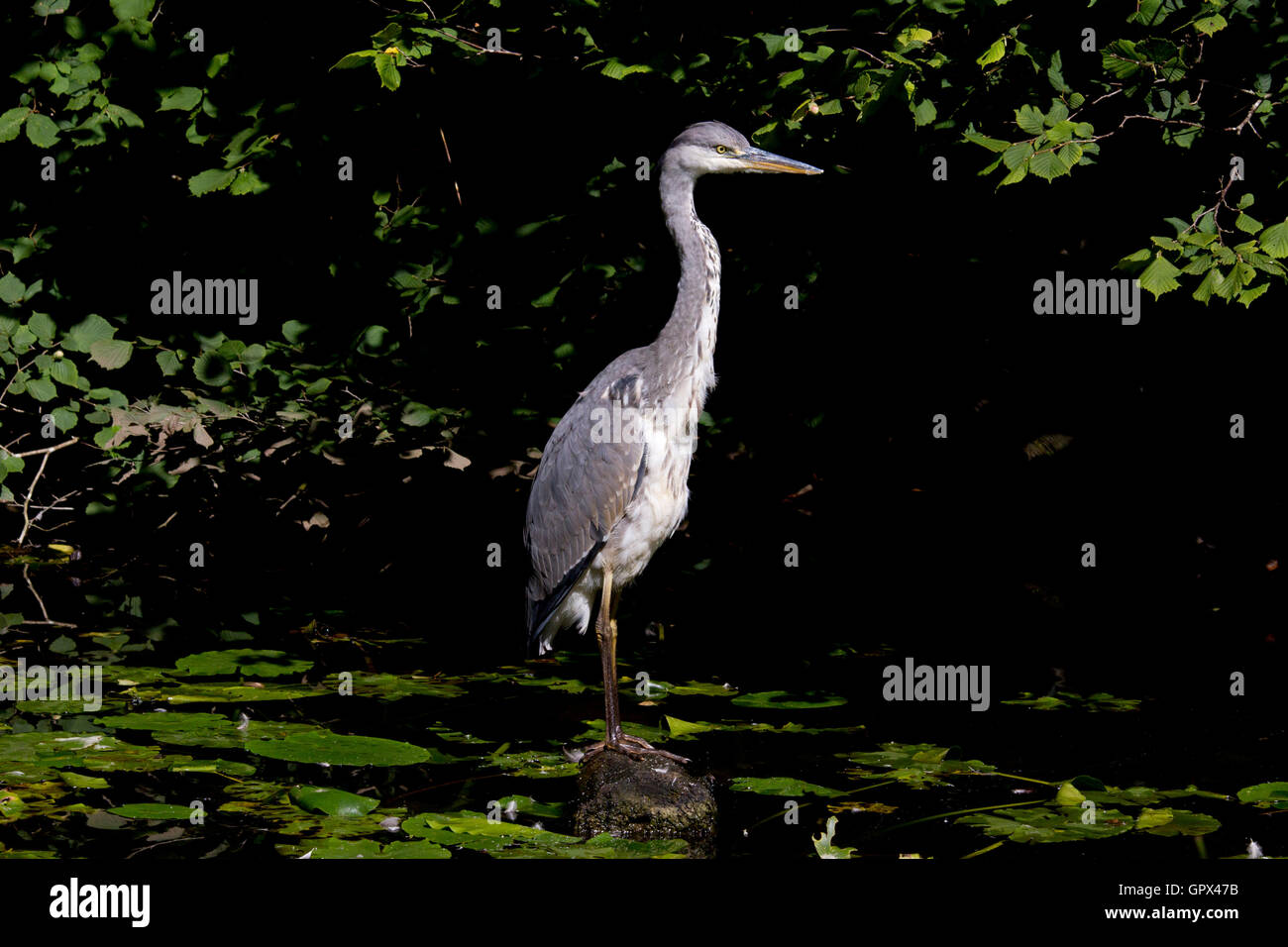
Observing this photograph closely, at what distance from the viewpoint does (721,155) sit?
5.75 m

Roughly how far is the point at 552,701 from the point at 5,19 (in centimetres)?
515

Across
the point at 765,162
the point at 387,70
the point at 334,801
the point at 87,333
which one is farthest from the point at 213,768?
the point at 87,333

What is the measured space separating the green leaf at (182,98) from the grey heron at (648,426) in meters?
3.04

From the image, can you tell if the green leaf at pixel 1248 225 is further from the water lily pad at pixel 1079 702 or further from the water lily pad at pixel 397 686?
the water lily pad at pixel 397 686

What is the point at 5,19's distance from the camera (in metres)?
7.77

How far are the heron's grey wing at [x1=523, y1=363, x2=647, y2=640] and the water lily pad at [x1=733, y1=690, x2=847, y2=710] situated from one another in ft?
3.16

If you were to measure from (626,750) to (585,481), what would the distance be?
1236 millimetres

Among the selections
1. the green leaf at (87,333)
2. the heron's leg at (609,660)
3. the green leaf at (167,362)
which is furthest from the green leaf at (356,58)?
the green leaf at (87,333)

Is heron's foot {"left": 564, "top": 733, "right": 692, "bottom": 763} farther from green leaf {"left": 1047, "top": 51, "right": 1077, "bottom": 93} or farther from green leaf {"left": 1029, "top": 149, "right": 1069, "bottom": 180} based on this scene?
green leaf {"left": 1047, "top": 51, "right": 1077, "bottom": 93}

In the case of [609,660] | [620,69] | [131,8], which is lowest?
[609,660]

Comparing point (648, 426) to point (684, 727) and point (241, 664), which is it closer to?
point (684, 727)

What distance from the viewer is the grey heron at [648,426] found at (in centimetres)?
569
